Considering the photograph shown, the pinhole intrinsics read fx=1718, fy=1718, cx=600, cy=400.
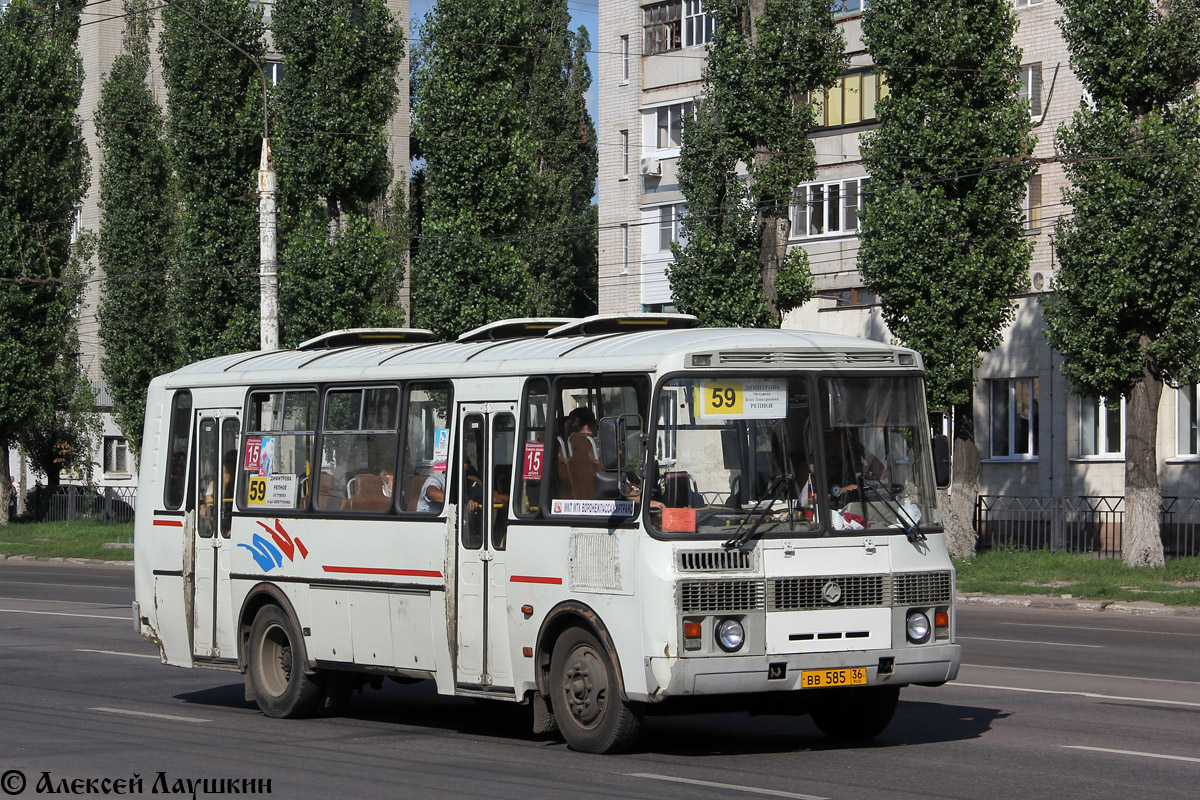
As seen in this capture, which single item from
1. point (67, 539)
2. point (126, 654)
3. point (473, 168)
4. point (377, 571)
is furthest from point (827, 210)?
point (377, 571)

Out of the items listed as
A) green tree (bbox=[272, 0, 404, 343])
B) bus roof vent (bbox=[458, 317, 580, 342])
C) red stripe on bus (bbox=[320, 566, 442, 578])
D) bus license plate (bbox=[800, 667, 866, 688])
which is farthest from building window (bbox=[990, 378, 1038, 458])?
bus license plate (bbox=[800, 667, 866, 688])

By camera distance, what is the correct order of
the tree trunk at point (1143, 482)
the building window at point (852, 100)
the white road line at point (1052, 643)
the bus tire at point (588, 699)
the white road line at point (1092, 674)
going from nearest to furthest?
the bus tire at point (588, 699) < the white road line at point (1092, 674) < the white road line at point (1052, 643) < the tree trunk at point (1143, 482) < the building window at point (852, 100)

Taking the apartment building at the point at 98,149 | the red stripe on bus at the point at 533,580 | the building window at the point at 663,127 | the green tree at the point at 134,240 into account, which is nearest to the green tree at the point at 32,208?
the green tree at the point at 134,240

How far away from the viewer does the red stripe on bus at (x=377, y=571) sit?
1223 cm

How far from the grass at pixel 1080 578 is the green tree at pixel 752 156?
A: 25.8 feet

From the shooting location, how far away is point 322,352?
14562mm

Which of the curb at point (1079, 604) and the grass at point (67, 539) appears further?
the grass at point (67, 539)

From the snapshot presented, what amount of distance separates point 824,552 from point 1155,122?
20.2 metres

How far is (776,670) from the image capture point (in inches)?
411

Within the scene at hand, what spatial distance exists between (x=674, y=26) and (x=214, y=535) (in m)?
39.3

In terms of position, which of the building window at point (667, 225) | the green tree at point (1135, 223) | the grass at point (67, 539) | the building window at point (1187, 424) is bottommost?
the grass at point (67, 539)

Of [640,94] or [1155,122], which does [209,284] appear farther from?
[1155,122]

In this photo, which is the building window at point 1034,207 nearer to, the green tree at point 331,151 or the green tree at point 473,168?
the green tree at point 473,168

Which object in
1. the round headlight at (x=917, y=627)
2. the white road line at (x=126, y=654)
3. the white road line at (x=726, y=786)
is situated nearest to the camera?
the white road line at (x=726, y=786)
